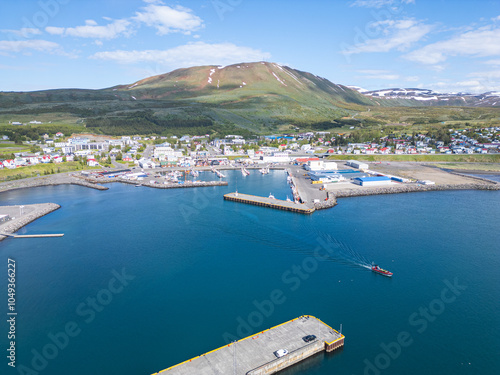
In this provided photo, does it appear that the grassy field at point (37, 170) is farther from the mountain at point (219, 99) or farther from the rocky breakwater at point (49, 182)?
the mountain at point (219, 99)

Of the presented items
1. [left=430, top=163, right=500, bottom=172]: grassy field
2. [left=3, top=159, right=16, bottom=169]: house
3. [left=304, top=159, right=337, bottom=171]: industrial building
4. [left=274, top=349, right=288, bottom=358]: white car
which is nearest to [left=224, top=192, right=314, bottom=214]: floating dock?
[left=304, top=159, right=337, bottom=171]: industrial building

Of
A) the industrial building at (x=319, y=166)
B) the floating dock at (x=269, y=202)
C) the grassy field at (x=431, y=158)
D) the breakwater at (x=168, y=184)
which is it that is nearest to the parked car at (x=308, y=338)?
the floating dock at (x=269, y=202)

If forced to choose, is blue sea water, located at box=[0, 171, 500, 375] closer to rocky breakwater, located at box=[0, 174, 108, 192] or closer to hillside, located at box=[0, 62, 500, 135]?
rocky breakwater, located at box=[0, 174, 108, 192]

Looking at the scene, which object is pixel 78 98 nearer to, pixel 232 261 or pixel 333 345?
pixel 232 261

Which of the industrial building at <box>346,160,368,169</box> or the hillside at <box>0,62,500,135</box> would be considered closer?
the industrial building at <box>346,160,368,169</box>

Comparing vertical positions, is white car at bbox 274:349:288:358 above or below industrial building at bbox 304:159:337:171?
below

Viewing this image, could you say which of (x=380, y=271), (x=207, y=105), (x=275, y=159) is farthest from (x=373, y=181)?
(x=207, y=105)
